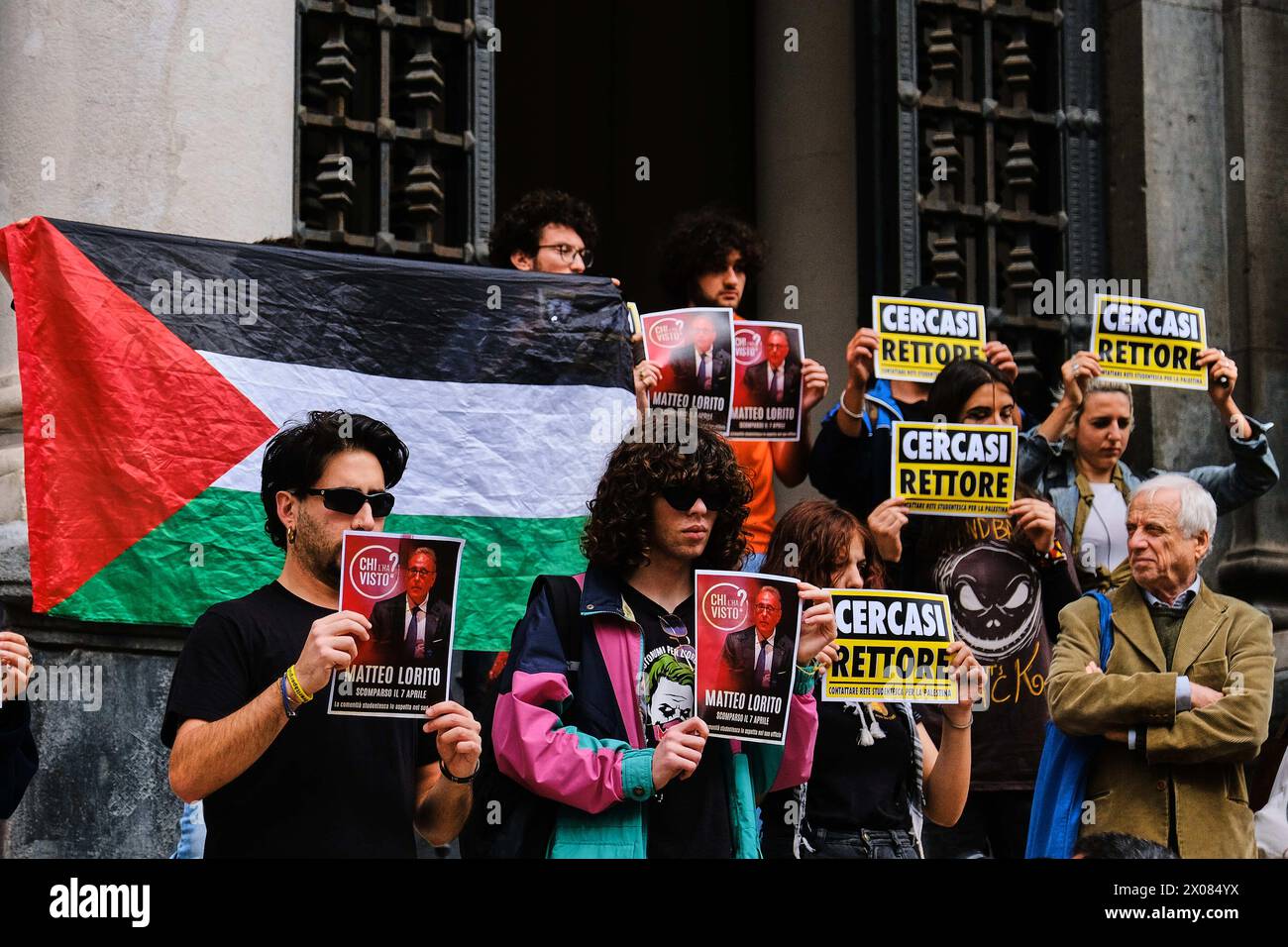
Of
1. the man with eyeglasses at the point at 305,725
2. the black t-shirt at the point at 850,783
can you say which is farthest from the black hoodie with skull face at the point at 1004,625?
the man with eyeglasses at the point at 305,725

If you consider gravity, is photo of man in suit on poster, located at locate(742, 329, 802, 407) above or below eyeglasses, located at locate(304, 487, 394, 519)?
above

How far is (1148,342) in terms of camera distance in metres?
9.55

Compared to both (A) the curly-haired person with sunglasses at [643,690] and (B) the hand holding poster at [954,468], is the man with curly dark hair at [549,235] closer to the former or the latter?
(B) the hand holding poster at [954,468]

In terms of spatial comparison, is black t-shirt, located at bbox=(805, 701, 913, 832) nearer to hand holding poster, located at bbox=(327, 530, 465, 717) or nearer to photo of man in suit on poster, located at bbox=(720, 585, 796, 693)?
photo of man in suit on poster, located at bbox=(720, 585, 796, 693)

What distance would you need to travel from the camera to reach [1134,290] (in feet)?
39.7

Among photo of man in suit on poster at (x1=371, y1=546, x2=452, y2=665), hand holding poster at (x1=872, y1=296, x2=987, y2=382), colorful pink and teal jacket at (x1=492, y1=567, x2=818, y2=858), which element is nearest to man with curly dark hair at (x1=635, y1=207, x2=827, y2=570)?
hand holding poster at (x1=872, y1=296, x2=987, y2=382)

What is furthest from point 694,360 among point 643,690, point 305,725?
point 305,725

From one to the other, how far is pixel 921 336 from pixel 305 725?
370cm

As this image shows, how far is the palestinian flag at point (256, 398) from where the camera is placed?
809 centimetres

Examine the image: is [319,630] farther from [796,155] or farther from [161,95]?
Result: [796,155]

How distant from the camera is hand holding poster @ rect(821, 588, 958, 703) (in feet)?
24.7

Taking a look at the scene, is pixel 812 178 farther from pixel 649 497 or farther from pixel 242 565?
pixel 649 497

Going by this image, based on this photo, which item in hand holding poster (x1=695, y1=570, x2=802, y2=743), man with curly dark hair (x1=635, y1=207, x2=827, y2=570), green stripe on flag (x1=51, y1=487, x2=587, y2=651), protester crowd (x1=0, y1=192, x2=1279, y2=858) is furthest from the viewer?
man with curly dark hair (x1=635, y1=207, x2=827, y2=570)
